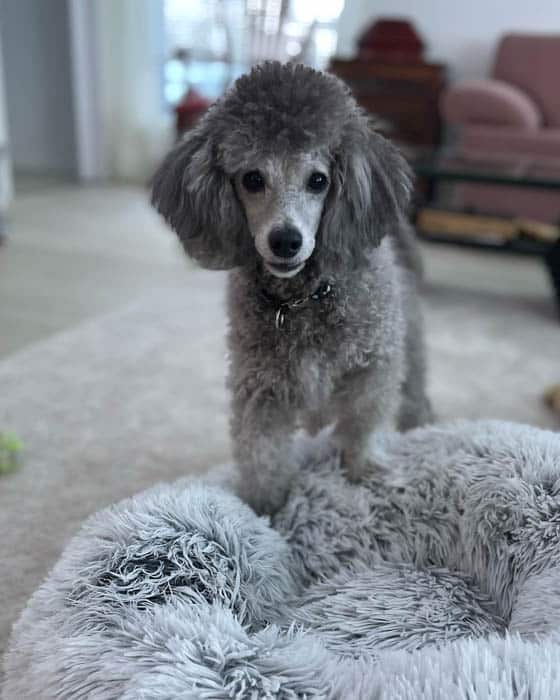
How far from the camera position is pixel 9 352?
1765mm

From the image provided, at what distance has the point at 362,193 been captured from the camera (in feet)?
2.80

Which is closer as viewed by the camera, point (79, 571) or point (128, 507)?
point (79, 571)

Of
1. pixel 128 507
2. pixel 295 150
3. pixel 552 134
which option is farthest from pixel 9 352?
pixel 552 134

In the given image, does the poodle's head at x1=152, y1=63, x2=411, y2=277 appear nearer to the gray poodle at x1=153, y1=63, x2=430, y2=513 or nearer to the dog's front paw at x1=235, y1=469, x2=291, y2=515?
the gray poodle at x1=153, y1=63, x2=430, y2=513

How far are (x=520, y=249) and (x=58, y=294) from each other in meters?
1.69

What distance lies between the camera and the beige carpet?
3.80 feet

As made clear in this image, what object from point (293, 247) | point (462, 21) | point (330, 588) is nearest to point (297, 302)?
point (293, 247)

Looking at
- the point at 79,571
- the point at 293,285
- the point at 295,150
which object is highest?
the point at 295,150

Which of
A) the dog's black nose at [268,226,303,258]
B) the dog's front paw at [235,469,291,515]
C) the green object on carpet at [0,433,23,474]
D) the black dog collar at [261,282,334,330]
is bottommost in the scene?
the green object on carpet at [0,433,23,474]

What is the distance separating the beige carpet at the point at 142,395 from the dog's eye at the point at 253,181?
0.66m

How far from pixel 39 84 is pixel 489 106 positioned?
3.17 m

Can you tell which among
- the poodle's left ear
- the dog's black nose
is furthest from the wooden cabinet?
the dog's black nose

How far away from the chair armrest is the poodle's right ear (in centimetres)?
276

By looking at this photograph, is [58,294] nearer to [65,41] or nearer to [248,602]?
[248,602]
